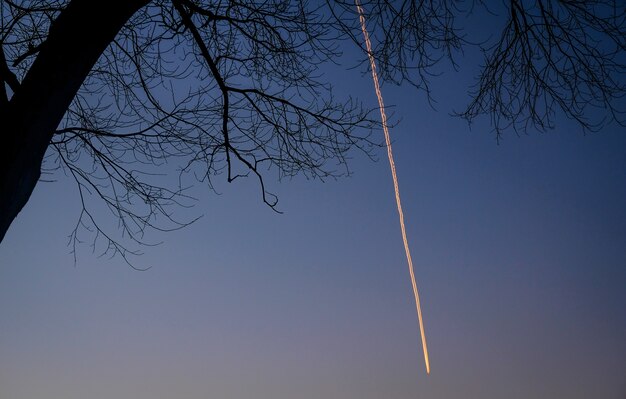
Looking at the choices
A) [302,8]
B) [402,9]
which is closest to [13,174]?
[302,8]

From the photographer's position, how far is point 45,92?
8.83 ft

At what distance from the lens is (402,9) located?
4.31 m

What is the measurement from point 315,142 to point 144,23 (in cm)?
170

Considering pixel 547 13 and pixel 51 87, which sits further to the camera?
pixel 547 13

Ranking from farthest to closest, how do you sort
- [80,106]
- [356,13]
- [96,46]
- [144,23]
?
[80,106] < [144,23] < [356,13] < [96,46]

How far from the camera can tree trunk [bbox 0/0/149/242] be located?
260cm

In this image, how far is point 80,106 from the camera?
4953mm

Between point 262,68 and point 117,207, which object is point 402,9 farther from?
point 117,207

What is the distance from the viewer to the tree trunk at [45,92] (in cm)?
260

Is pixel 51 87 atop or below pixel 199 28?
below

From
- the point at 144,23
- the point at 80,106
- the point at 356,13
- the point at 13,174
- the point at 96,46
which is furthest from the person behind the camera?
the point at 80,106

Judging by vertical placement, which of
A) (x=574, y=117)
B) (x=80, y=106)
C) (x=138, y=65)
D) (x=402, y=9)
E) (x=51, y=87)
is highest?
(x=402, y=9)

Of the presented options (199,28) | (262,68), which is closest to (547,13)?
(262,68)

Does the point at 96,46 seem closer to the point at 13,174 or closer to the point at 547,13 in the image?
the point at 13,174
